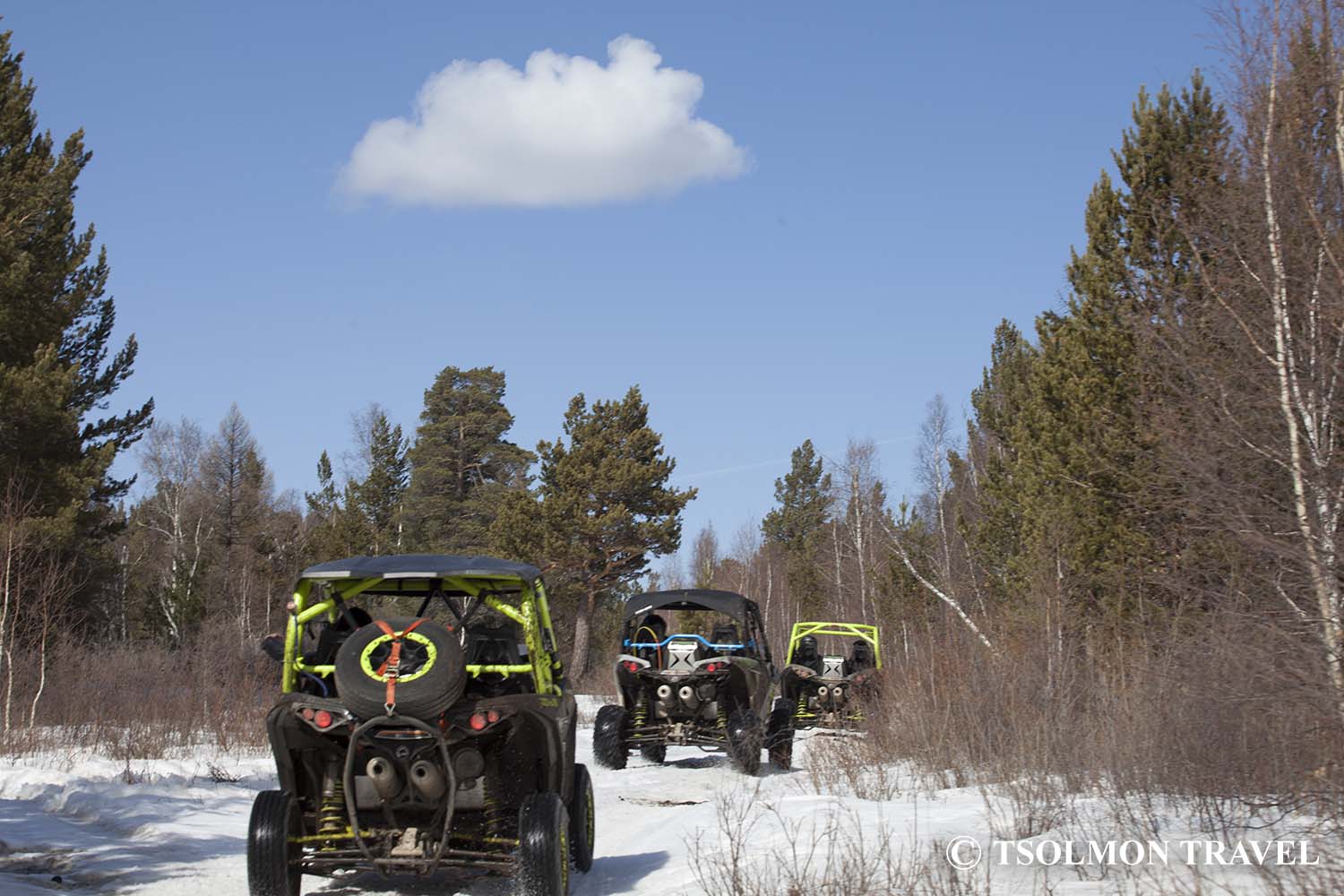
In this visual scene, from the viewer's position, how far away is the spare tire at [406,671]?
750cm

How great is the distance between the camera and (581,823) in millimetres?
9023

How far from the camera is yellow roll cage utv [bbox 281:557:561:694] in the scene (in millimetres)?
8062

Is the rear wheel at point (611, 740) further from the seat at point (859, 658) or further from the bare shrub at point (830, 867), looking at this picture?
the seat at point (859, 658)

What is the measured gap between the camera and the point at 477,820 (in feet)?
26.5

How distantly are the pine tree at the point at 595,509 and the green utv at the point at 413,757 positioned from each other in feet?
114

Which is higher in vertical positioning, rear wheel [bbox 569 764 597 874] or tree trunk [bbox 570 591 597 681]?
tree trunk [bbox 570 591 597 681]

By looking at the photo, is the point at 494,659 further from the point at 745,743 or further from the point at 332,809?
the point at 745,743

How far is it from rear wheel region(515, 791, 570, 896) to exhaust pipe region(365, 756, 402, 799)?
76cm

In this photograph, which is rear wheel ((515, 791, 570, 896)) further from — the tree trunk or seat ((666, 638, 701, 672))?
the tree trunk

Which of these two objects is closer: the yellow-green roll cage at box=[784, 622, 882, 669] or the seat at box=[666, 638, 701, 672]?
the seat at box=[666, 638, 701, 672]

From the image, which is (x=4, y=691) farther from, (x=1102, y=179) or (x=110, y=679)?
(x=1102, y=179)

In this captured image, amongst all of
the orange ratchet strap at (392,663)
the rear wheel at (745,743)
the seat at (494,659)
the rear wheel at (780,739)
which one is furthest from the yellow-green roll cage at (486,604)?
the rear wheel at (780,739)

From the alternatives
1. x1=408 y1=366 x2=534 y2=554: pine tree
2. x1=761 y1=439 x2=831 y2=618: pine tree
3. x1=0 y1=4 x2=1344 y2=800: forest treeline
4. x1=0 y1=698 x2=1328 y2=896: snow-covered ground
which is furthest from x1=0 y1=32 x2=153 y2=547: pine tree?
x1=761 y1=439 x2=831 y2=618: pine tree

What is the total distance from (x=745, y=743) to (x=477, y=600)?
280 inches
